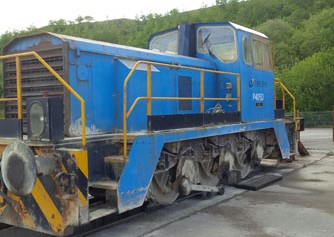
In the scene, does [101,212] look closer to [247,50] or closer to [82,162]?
[82,162]

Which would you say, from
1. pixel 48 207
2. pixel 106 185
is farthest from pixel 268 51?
pixel 48 207

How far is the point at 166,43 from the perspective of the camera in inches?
338

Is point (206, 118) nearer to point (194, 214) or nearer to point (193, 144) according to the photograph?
point (193, 144)

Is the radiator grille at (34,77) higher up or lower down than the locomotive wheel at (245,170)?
higher up

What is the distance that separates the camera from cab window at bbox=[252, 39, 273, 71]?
8.71 meters

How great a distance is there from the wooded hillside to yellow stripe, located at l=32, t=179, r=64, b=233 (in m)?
32.7

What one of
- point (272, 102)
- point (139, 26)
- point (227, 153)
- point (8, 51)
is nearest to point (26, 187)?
point (8, 51)

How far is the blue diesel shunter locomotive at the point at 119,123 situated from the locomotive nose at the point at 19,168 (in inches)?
0.4

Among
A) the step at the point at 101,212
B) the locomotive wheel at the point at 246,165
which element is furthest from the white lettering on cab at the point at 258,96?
the step at the point at 101,212

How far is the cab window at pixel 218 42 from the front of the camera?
7950 mm

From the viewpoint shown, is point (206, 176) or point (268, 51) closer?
point (206, 176)

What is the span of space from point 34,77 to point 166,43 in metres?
3.72

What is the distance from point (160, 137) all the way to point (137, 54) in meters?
1.49

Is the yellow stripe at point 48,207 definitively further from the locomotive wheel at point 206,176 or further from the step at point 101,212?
the locomotive wheel at point 206,176
